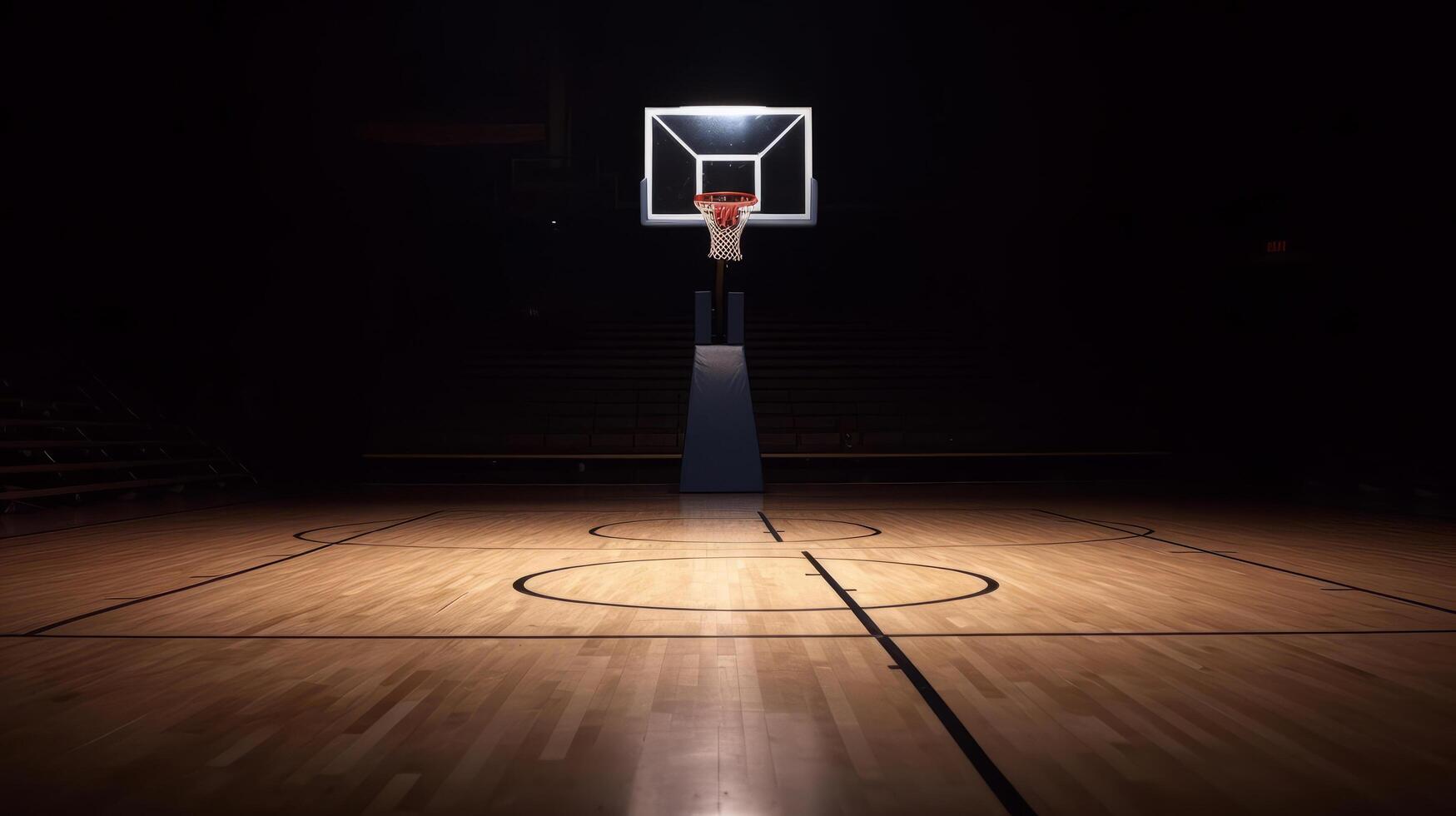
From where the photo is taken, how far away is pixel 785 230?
47.5 feet

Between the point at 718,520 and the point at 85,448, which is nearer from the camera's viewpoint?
the point at 718,520

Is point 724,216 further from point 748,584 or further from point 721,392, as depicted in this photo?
point 748,584

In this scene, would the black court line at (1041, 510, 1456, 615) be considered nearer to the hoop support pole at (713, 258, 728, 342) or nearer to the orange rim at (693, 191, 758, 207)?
Result: the hoop support pole at (713, 258, 728, 342)

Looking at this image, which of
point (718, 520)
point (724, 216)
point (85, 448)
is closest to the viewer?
point (718, 520)

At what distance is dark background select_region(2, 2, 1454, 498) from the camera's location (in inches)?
345

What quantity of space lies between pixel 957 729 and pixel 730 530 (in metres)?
3.68

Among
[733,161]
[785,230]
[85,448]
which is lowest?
[85,448]

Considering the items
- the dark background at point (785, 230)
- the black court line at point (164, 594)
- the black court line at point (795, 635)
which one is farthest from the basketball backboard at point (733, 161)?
the black court line at point (795, 635)

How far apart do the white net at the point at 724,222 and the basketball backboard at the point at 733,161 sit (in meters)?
0.18

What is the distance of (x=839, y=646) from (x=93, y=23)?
327 inches

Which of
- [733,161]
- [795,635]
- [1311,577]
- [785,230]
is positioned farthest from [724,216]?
[785,230]

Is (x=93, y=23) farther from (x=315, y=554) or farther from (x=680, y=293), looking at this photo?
(x=680, y=293)

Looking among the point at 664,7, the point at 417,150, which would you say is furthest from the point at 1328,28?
the point at 417,150

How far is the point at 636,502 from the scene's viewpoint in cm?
750
